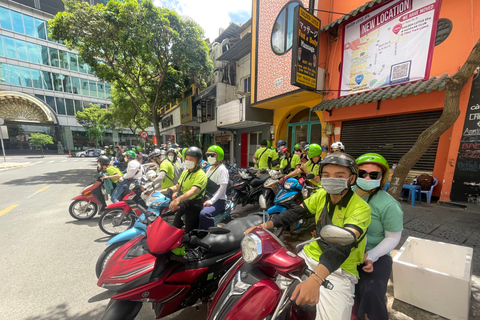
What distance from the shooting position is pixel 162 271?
1.67 meters

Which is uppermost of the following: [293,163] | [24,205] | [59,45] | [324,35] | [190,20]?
[59,45]

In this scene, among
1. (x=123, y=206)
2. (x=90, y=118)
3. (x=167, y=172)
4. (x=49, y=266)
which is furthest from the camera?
(x=90, y=118)

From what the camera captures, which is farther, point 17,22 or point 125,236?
point 17,22

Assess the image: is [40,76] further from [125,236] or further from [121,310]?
[121,310]

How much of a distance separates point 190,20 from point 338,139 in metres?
10.5

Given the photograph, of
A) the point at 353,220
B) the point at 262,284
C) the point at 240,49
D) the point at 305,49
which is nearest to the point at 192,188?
the point at 262,284

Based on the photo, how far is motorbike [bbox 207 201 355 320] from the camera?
44.5 inches

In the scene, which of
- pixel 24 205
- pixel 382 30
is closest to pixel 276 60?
pixel 382 30

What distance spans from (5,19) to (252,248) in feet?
145

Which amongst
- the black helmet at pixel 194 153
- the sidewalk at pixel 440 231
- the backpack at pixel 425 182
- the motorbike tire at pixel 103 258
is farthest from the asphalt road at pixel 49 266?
the backpack at pixel 425 182

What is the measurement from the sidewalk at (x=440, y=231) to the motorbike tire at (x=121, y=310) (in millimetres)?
2630

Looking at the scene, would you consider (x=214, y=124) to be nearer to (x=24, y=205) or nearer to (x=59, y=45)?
(x=24, y=205)

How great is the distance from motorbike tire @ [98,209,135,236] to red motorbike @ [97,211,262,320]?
2477 mm

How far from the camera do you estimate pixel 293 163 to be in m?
5.26
